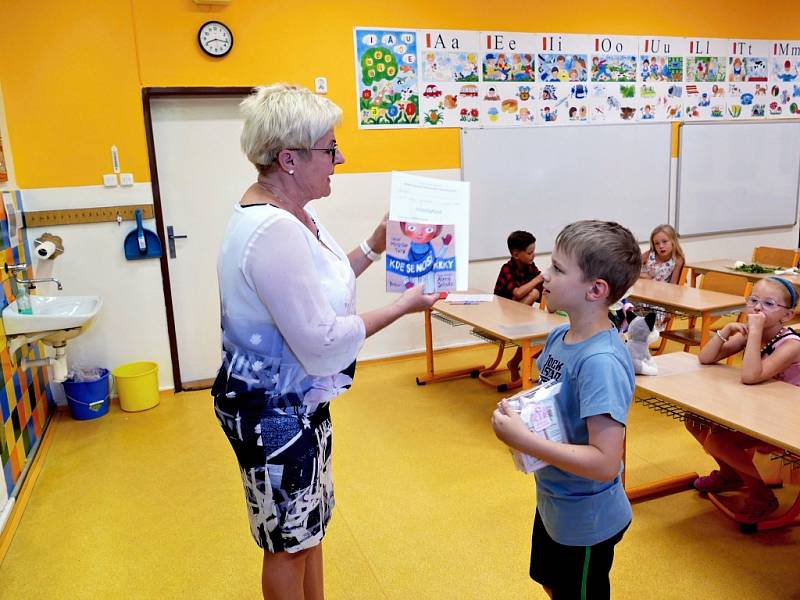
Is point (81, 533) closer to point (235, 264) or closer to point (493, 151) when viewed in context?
point (235, 264)

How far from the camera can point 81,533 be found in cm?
259

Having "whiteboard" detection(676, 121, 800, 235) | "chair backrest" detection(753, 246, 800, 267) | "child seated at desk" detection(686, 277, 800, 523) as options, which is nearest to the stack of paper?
"child seated at desk" detection(686, 277, 800, 523)

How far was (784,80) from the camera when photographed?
18.7 feet

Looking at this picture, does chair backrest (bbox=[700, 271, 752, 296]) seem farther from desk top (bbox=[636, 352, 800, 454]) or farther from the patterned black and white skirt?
the patterned black and white skirt

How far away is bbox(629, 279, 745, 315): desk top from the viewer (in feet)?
11.4

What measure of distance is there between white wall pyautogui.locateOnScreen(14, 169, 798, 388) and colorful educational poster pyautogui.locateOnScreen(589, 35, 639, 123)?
1384mm

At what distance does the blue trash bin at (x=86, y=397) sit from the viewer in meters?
3.79

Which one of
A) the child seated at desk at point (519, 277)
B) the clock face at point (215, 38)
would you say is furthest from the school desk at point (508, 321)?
the clock face at point (215, 38)

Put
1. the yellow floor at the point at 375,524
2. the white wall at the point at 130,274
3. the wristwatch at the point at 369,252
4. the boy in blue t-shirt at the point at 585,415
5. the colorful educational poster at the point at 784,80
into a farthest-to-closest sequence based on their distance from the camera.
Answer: the colorful educational poster at the point at 784,80
the white wall at the point at 130,274
the yellow floor at the point at 375,524
the wristwatch at the point at 369,252
the boy in blue t-shirt at the point at 585,415

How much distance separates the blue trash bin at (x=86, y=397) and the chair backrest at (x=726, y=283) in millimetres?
3938

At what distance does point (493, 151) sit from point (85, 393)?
330 centimetres

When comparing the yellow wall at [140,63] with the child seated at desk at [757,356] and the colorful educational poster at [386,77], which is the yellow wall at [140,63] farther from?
the child seated at desk at [757,356]

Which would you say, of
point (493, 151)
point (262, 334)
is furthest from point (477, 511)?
point (493, 151)

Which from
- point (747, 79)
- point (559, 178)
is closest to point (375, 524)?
point (559, 178)
